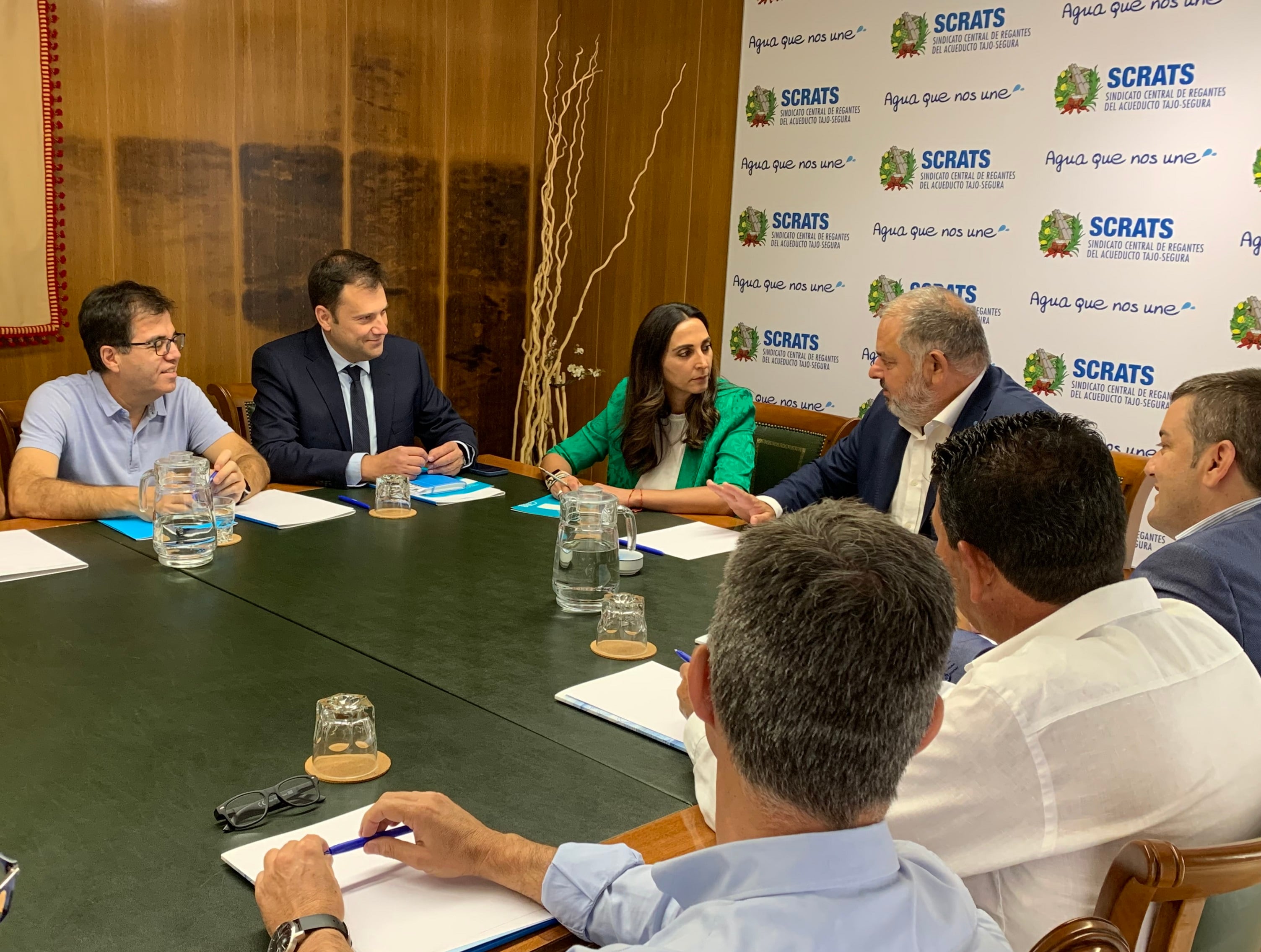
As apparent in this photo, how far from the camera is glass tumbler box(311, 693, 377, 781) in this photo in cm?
143

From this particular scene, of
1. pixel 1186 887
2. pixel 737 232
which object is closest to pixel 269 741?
pixel 1186 887

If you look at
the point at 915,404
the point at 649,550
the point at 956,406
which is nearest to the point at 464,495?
the point at 649,550

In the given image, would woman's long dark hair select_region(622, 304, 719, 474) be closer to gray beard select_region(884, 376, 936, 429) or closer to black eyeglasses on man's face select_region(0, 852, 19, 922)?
gray beard select_region(884, 376, 936, 429)

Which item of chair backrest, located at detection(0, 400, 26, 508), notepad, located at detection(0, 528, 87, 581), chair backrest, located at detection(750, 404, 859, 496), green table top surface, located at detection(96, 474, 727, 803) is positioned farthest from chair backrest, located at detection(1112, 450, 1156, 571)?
chair backrest, located at detection(0, 400, 26, 508)

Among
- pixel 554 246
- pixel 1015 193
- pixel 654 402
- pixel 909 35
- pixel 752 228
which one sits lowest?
pixel 654 402

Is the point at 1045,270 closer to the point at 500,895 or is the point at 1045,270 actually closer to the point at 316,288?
the point at 316,288

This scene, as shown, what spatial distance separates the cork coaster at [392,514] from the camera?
2793 mm

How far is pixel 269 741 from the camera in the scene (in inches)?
59.7

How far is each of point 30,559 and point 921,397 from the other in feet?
6.94

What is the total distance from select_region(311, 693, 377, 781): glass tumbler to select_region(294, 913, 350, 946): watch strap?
1.12ft

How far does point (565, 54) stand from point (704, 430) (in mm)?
3182

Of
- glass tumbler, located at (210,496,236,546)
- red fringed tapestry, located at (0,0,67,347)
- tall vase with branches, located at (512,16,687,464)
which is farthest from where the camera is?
tall vase with branches, located at (512,16,687,464)

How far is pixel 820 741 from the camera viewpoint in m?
0.87

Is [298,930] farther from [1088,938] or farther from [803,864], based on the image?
[1088,938]
